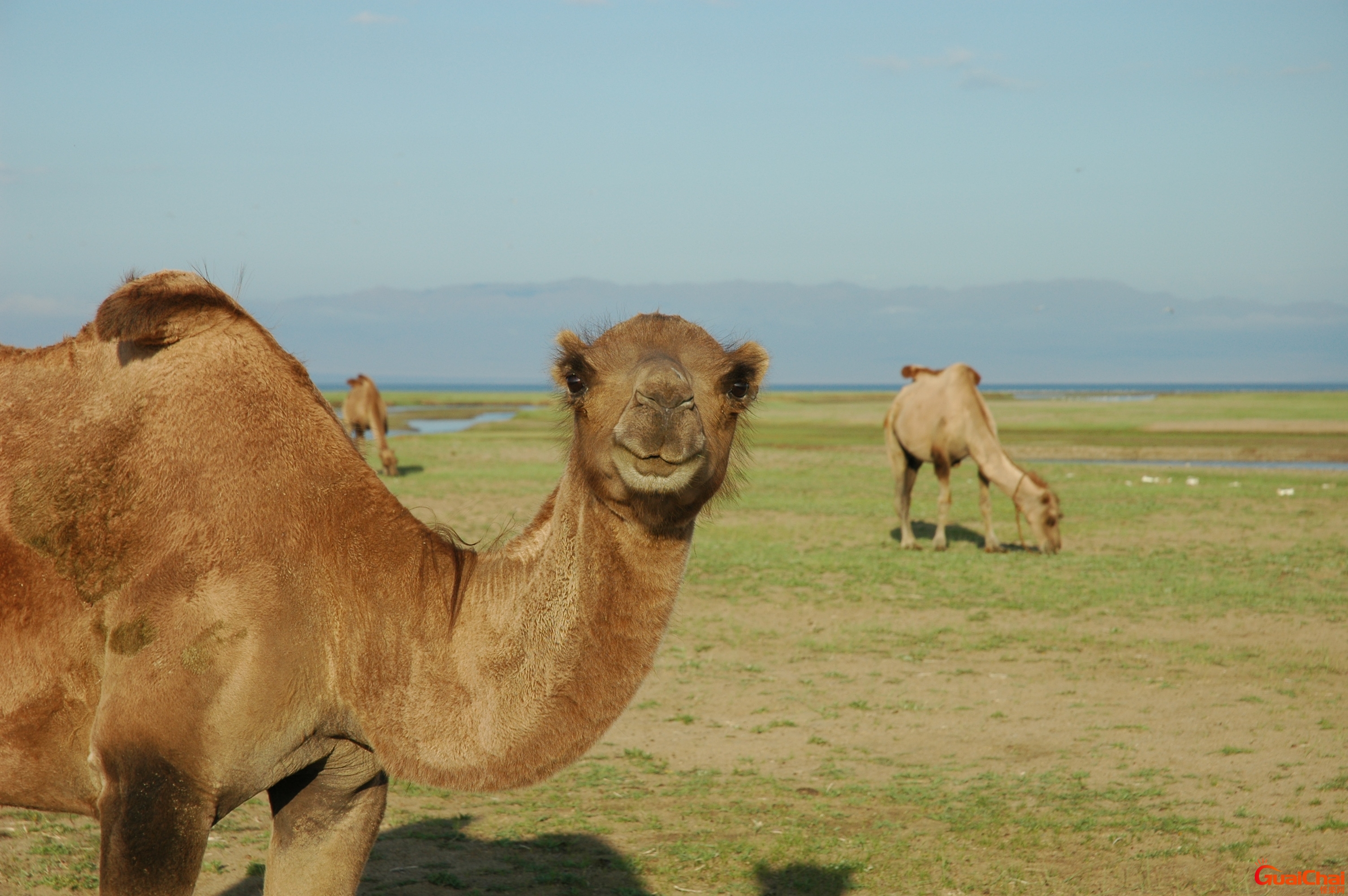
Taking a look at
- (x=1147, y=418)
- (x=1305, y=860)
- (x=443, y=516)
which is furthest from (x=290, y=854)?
(x=1147, y=418)

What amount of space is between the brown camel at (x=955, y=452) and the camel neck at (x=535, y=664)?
41.9 feet

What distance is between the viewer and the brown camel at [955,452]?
590 inches

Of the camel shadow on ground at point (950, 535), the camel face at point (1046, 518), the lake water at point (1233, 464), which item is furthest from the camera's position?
the lake water at point (1233, 464)

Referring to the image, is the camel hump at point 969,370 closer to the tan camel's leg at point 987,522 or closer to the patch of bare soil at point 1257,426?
the tan camel's leg at point 987,522

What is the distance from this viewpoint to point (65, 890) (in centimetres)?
482

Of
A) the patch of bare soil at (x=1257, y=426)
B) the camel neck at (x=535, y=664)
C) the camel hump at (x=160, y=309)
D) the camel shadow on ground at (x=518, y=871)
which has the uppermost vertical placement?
the camel hump at (x=160, y=309)

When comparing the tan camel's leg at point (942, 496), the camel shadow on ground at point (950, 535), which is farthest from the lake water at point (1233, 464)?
the tan camel's leg at point (942, 496)

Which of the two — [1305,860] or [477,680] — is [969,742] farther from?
[477,680]

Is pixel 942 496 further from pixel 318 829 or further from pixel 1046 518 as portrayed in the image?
pixel 318 829

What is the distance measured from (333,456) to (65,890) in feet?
9.42

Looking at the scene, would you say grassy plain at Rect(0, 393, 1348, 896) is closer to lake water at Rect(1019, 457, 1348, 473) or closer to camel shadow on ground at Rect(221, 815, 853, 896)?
camel shadow on ground at Rect(221, 815, 853, 896)

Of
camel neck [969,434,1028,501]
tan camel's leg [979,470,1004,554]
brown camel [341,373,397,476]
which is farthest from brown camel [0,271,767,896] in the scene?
brown camel [341,373,397,476]
